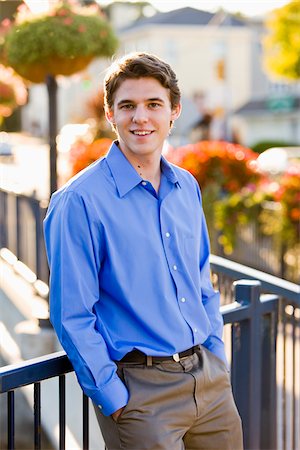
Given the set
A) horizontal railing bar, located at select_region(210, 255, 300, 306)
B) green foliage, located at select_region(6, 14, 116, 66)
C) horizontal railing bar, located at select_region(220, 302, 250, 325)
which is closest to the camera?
horizontal railing bar, located at select_region(220, 302, 250, 325)

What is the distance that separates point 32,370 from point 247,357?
4.09 ft

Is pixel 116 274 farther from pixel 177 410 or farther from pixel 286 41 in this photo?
pixel 286 41

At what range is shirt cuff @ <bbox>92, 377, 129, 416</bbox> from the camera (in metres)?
2.36

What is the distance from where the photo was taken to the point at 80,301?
2.37 meters

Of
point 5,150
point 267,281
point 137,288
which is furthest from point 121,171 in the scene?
point 5,150

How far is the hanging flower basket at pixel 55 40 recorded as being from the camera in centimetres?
703

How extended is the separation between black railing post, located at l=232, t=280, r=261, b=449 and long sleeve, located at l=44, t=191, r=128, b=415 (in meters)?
1.10

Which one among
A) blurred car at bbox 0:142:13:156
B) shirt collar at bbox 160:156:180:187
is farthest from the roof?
shirt collar at bbox 160:156:180:187

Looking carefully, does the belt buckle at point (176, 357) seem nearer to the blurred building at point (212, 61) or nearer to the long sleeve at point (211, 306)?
the long sleeve at point (211, 306)

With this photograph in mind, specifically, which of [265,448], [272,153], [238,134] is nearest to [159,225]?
[265,448]

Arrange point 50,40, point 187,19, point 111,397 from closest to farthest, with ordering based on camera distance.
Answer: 1. point 111,397
2. point 50,40
3. point 187,19

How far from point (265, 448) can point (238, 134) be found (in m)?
43.8

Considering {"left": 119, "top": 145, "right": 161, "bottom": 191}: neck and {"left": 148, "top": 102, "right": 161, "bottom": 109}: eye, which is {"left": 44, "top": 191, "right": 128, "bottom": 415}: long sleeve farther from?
{"left": 148, "top": 102, "right": 161, "bottom": 109}: eye

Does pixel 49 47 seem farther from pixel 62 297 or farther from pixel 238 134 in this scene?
pixel 238 134
